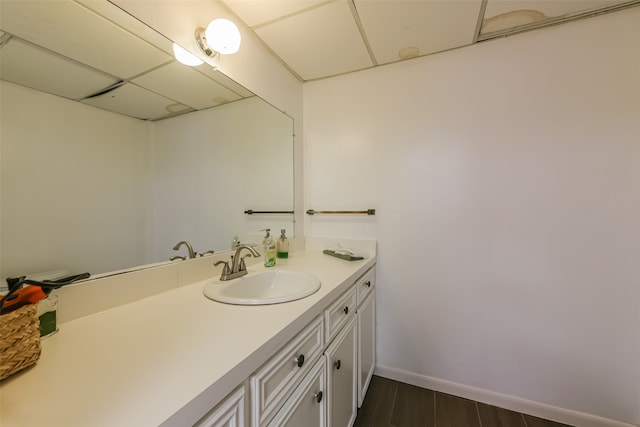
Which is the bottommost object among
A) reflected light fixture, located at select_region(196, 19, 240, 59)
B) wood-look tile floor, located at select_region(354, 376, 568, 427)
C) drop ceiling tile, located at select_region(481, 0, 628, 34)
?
wood-look tile floor, located at select_region(354, 376, 568, 427)

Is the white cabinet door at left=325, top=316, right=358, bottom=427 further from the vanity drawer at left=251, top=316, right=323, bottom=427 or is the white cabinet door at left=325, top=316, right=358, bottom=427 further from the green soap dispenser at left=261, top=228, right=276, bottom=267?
the green soap dispenser at left=261, top=228, right=276, bottom=267

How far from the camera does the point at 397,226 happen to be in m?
1.67

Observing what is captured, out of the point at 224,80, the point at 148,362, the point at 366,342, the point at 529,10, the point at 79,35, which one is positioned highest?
the point at 529,10

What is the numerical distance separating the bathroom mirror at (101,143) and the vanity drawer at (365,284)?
0.77 m

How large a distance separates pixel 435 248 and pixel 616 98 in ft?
3.74

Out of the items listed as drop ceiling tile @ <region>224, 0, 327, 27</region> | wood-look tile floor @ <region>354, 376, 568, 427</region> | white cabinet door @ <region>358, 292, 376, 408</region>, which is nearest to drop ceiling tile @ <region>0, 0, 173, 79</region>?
drop ceiling tile @ <region>224, 0, 327, 27</region>

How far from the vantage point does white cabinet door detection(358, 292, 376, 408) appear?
4.45 ft

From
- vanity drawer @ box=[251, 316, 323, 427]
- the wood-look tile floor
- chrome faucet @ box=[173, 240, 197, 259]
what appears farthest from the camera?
the wood-look tile floor

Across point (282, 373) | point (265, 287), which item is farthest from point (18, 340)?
point (265, 287)

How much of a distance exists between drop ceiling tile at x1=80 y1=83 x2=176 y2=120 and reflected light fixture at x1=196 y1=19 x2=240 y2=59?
1.01 ft

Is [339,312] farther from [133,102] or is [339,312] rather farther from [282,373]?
[133,102]

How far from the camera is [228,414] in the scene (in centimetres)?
51

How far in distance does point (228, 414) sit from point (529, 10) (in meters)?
2.02

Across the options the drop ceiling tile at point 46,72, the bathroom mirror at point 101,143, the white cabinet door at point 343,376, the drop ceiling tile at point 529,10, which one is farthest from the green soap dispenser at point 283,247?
the drop ceiling tile at point 529,10
